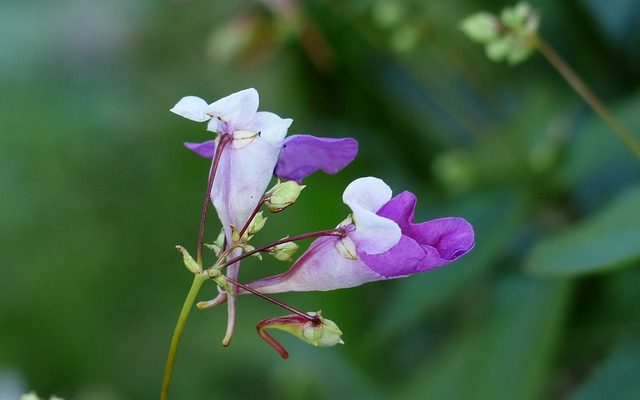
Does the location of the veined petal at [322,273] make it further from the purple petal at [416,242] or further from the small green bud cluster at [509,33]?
the small green bud cluster at [509,33]

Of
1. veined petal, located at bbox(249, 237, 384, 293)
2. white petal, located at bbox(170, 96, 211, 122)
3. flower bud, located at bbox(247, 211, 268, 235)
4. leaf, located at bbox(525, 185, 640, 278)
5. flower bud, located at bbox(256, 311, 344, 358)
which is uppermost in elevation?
leaf, located at bbox(525, 185, 640, 278)

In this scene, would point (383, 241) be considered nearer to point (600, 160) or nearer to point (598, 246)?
point (598, 246)

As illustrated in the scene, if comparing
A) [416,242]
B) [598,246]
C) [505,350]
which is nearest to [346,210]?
[505,350]

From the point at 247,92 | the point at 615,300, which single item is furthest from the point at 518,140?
the point at 247,92

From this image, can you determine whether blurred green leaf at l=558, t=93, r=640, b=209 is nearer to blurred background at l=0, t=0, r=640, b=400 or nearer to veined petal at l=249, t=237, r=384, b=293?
blurred background at l=0, t=0, r=640, b=400

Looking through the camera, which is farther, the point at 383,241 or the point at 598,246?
the point at 598,246

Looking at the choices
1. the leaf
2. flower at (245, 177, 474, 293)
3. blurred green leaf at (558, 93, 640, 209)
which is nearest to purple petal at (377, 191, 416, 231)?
flower at (245, 177, 474, 293)

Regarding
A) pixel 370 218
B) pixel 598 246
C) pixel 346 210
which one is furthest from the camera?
pixel 346 210
